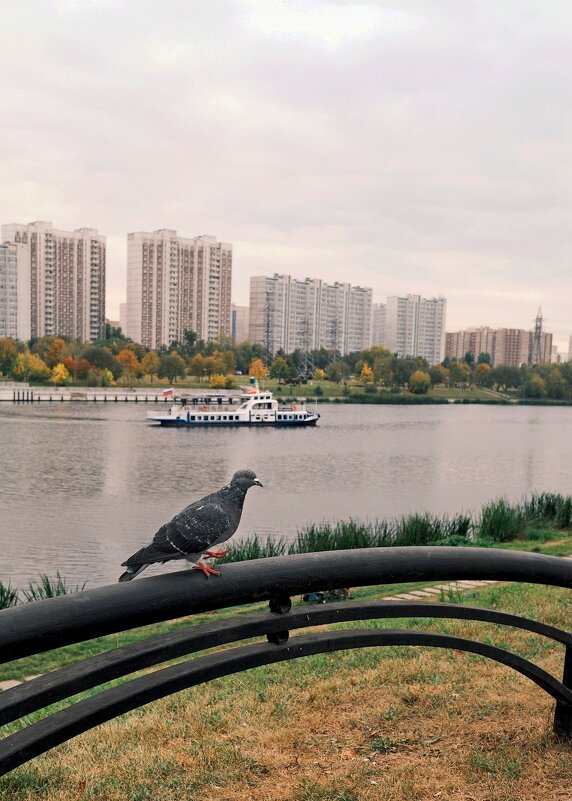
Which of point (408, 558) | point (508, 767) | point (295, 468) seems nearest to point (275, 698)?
point (508, 767)

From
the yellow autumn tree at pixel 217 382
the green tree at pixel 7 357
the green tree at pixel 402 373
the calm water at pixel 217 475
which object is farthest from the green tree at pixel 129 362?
the green tree at pixel 402 373

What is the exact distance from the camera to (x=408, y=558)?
2.05 m

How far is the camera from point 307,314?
143 metres

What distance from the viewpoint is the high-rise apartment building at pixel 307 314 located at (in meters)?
137

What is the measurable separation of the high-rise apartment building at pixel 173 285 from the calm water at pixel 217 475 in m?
Answer: 70.2

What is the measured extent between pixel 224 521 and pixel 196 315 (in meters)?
123

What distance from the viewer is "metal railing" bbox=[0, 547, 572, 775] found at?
1470mm

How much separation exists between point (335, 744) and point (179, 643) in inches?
56.7

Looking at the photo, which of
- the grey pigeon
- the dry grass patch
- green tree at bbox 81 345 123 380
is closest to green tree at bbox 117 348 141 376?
green tree at bbox 81 345 123 380

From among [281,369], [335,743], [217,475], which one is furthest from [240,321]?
[335,743]

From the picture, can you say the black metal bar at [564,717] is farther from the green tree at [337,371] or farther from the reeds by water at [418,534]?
the green tree at [337,371]

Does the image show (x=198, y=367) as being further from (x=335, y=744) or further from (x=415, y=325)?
(x=415, y=325)

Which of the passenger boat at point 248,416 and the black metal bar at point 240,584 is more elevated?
the black metal bar at point 240,584

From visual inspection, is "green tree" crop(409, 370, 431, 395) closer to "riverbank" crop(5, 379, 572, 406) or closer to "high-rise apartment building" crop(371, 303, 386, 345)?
"riverbank" crop(5, 379, 572, 406)
